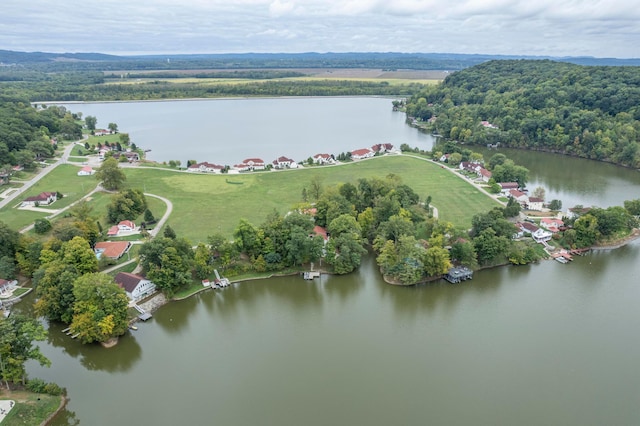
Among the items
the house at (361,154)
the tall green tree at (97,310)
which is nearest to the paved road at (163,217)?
the tall green tree at (97,310)

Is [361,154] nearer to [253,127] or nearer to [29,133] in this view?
[253,127]

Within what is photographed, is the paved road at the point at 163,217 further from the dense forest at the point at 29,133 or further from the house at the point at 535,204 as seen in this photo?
the house at the point at 535,204

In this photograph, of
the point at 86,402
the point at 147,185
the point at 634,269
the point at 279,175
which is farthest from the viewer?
the point at 279,175

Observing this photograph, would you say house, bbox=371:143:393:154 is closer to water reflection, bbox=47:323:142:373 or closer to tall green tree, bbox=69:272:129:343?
tall green tree, bbox=69:272:129:343

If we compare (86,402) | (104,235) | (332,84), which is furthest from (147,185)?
(332,84)

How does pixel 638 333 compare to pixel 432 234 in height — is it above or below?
below

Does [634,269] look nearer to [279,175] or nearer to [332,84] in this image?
[279,175]

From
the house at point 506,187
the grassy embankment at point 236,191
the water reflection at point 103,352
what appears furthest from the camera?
the house at point 506,187
